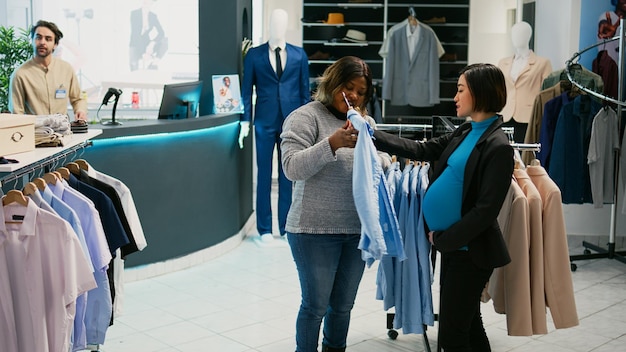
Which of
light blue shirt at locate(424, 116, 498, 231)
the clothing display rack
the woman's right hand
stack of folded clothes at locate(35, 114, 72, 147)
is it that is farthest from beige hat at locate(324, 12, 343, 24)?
the woman's right hand

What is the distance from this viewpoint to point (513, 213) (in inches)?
149

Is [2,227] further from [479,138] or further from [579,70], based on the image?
[579,70]

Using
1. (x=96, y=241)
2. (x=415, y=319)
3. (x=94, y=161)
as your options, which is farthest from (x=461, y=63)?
(x=96, y=241)

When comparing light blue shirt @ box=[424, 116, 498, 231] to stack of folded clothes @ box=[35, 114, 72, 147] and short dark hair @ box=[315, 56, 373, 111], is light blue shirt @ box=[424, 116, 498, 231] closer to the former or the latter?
short dark hair @ box=[315, 56, 373, 111]

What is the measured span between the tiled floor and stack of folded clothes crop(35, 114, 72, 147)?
1375mm

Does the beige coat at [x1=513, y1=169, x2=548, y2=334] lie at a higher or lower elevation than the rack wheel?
higher

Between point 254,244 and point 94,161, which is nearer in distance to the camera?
point 94,161

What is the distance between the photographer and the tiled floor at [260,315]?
464 centimetres

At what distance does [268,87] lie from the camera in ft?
23.6

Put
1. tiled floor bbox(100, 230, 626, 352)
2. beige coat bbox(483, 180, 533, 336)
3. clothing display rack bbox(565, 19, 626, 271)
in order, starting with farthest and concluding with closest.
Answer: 1. clothing display rack bbox(565, 19, 626, 271)
2. tiled floor bbox(100, 230, 626, 352)
3. beige coat bbox(483, 180, 533, 336)

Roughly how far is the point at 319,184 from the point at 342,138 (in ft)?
0.89

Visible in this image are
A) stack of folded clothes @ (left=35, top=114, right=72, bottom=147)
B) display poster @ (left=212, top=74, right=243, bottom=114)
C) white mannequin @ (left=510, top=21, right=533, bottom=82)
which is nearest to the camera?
stack of folded clothes @ (left=35, top=114, right=72, bottom=147)

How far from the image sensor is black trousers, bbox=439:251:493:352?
11.0ft

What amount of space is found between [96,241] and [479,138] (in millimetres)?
1626
